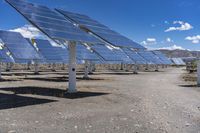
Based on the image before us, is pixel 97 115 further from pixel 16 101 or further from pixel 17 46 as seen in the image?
pixel 17 46

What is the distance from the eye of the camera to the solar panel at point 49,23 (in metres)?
18.3

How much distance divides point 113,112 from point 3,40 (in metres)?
23.0

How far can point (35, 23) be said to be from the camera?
59.4 feet

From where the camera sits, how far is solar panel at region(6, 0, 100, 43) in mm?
18259

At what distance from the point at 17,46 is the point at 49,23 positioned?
16118 mm

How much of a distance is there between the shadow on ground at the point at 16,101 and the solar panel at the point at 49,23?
3244mm

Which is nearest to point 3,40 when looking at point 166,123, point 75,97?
point 75,97


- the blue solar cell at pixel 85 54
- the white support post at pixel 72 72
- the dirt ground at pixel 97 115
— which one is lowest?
the dirt ground at pixel 97 115

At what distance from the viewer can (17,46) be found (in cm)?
3509

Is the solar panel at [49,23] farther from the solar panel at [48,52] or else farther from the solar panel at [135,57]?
the solar panel at [135,57]

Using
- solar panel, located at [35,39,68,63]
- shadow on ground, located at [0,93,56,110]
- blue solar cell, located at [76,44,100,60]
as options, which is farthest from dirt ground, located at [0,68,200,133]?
solar panel, located at [35,39,68,63]

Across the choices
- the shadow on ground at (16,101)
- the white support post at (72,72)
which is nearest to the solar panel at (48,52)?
the white support post at (72,72)

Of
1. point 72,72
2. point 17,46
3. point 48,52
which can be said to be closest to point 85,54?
point 48,52

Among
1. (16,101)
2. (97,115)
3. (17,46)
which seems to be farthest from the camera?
(17,46)
